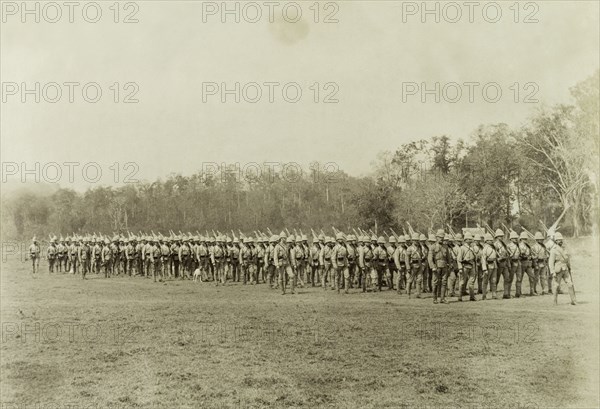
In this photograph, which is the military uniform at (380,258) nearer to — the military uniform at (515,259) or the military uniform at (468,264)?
the military uniform at (468,264)

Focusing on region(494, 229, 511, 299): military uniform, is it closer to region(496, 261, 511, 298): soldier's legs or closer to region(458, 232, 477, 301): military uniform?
region(496, 261, 511, 298): soldier's legs

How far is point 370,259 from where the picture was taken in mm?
17141

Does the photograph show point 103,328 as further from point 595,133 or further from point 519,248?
point 595,133

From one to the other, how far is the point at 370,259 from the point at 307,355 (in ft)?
Answer: 26.4

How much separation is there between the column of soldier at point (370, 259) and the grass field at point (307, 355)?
104 centimetres

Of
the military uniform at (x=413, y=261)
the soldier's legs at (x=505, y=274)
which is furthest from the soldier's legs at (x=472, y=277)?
the military uniform at (x=413, y=261)

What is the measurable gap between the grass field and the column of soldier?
3.40 feet

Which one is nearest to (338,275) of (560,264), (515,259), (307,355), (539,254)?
(515,259)

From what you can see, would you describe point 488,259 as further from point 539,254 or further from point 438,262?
point 438,262

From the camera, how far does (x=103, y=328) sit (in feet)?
38.5

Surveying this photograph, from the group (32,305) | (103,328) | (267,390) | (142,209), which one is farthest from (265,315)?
(142,209)

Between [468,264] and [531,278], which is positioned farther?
[531,278]

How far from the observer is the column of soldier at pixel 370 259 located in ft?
47.4

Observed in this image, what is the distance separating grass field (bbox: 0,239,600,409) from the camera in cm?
795
